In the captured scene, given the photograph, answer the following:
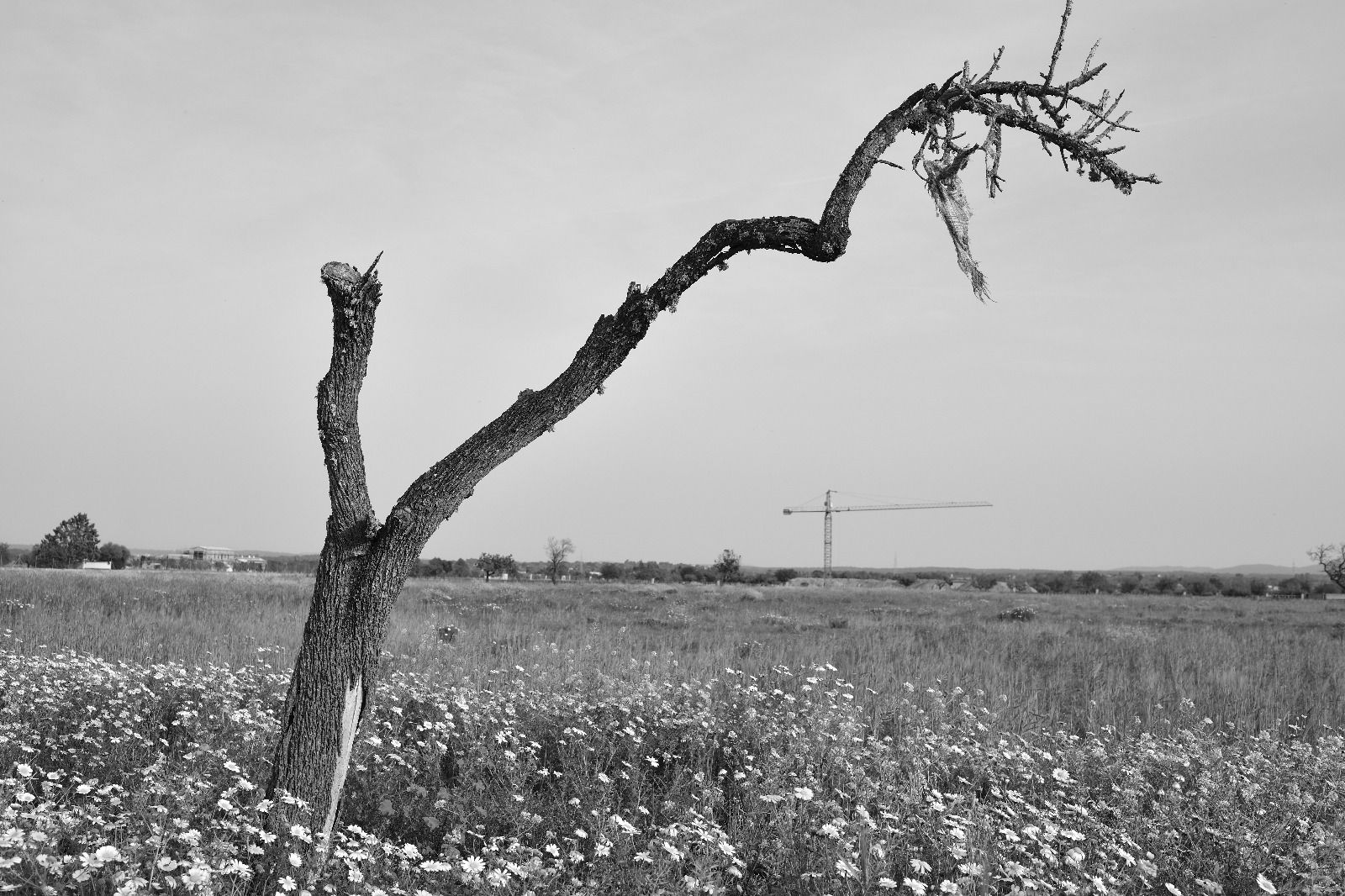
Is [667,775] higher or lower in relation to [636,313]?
lower

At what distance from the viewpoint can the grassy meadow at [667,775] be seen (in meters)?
3.98

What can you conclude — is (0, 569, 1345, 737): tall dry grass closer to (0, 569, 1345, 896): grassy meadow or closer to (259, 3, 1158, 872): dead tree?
(0, 569, 1345, 896): grassy meadow

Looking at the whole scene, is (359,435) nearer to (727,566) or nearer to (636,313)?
(636,313)

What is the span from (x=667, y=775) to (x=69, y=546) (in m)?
82.0

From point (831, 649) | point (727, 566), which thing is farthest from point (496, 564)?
point (831, 649)

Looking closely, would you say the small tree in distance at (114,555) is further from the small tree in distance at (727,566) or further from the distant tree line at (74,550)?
the small tree in distance at (727,566)

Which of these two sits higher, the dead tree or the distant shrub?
the dead tree

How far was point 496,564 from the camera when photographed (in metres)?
77.6

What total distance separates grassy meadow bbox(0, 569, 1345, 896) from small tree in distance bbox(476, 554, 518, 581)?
204ft

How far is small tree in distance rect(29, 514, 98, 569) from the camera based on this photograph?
70938mm

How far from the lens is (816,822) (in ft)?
15.5

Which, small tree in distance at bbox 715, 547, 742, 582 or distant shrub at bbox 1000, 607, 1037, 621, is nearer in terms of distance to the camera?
distant shrub at bbox 1000, 607, 1037, 621

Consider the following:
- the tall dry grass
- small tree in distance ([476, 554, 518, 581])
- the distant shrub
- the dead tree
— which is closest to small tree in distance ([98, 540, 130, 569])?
small tree in distance ([476, 554, 518, 581])

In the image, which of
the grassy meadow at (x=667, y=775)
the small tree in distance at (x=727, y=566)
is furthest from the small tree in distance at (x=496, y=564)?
the grassy meadow at (x=667, y=775)
